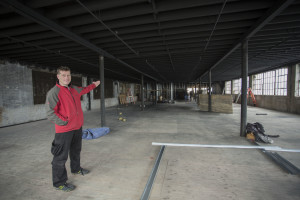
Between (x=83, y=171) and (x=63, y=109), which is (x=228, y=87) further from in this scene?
(x=63, y=109)

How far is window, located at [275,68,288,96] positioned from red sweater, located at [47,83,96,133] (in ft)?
54.7

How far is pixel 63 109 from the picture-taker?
2.43m

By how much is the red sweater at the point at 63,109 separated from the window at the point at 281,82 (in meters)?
16.7

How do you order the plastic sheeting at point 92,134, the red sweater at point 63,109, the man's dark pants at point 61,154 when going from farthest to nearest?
the plastic sheeting at point 92,134
the man's dark pants at point 61,154
the red sweater at point 63,109

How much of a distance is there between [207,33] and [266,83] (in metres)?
14.6

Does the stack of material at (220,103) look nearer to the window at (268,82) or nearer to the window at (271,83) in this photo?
the window at (271,83)

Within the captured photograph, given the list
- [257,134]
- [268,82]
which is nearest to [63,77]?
[257,134]

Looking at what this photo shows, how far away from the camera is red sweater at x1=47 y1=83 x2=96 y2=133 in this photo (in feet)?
7.56

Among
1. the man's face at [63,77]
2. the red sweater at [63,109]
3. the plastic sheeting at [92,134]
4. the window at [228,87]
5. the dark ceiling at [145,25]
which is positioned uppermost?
the dark ceiling at [145,25]

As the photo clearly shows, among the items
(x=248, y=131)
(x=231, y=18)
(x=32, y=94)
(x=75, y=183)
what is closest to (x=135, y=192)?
(x=75, y=183)

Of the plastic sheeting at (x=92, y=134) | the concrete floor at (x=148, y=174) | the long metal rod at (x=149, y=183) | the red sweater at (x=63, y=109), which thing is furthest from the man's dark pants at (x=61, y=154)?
the plastic sheeting at (x=92, y=134)

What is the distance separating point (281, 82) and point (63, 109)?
57.0ft

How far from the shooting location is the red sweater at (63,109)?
90.7 inches

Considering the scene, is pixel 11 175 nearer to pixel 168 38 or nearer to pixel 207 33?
pixel 168 38
